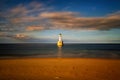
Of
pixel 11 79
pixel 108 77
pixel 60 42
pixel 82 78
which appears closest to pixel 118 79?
pixel 108 77

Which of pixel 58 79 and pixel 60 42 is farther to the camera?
pixel 60 42

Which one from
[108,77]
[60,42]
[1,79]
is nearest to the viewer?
[1,79]

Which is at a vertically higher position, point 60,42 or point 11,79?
point 60,42

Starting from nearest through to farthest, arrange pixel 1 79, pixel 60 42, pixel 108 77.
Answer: pixel 1 79
pixel 108 77
pixel 60 42

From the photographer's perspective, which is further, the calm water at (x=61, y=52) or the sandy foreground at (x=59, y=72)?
the calm water at (x=61, y=52)

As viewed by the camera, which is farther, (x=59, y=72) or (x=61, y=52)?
(x=61, y=52)

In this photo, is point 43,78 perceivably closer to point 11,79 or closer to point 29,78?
point 29,78

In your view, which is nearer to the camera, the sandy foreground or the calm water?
the sandy foreground

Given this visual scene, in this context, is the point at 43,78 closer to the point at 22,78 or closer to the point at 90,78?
the point at 22,78

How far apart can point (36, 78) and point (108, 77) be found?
3.49m

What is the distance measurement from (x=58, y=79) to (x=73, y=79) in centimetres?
72

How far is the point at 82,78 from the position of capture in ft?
40.0

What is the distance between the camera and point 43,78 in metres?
12.2

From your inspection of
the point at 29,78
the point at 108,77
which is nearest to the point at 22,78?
the point at 29,78
